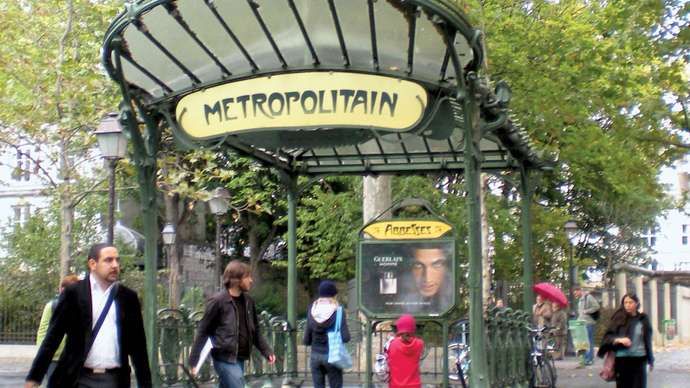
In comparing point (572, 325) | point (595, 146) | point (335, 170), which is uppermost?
point (595, 146)

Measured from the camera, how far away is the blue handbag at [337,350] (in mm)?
11297

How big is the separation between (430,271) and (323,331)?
2193 millimetres

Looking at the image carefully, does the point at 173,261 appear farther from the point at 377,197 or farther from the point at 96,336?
the point at 96,336

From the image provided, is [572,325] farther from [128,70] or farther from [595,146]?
[128,70]

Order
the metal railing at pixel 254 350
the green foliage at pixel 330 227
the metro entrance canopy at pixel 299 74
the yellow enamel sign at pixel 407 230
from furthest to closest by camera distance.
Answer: the green foliage at pixel 330 227 → the yellow enamel sign at pixel 407 230 → the metal railing at pixel 254 350 → the metro entrance canopy at pixel 299 74

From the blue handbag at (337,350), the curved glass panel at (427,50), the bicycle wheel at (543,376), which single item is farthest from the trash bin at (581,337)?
the curved glass panel at (427,50)

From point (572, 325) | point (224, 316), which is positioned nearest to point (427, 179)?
point (572, 325)

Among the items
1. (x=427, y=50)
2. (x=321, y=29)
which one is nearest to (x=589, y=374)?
(x=427, y=50)

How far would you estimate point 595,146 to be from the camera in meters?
22.3

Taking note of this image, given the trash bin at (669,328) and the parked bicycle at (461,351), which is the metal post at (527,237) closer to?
the parked bicycle at (461,351)

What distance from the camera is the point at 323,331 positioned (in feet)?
37.5

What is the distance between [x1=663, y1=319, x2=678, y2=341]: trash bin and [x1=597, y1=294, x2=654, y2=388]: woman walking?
30087 mm

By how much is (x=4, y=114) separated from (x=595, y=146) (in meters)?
12.6

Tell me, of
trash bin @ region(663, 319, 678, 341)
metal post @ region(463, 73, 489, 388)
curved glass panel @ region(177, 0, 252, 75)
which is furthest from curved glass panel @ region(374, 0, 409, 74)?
trash bin @ region(663, 319, 678, 341)
